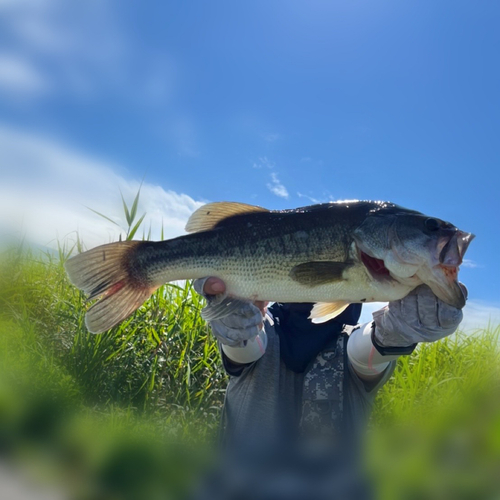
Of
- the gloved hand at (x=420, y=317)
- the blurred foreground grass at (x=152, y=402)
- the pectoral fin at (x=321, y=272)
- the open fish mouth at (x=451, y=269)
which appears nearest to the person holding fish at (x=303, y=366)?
the gloved hand at (x=420, y=317)

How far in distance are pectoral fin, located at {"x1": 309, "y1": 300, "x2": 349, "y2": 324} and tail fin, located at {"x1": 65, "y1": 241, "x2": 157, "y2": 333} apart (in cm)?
78

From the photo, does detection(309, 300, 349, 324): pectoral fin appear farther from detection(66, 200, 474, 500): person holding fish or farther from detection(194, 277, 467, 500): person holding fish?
detection(194, 277, 467, 500): person holding fish

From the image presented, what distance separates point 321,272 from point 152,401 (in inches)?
79.5

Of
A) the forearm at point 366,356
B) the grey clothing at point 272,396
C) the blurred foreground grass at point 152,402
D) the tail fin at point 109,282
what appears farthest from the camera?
the grey clothing at point 272,396

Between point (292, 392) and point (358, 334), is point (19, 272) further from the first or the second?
point (358, 334)

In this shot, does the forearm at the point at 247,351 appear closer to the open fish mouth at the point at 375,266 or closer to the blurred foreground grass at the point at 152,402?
the blurred foreground grass at the point at 152,402

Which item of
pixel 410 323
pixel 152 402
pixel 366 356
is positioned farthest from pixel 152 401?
pixel 410 323

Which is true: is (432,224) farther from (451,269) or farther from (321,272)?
(321,272)

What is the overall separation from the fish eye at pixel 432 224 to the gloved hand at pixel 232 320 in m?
0.86

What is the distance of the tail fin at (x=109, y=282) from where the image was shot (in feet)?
6.23

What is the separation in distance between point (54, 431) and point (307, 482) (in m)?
0.94

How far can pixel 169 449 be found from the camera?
1600mm

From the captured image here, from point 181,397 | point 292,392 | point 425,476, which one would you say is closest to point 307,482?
point 425,476

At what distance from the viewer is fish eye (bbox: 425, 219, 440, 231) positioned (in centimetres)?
178
